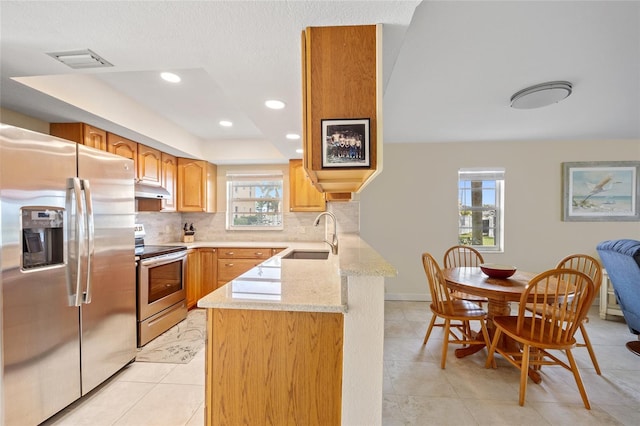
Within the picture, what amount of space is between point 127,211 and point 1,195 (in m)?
0.84

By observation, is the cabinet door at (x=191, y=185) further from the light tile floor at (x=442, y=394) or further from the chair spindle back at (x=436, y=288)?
the chair spindle back at (x=436, y=288)

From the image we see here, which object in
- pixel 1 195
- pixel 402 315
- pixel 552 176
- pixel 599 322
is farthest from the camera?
pixel 552 176

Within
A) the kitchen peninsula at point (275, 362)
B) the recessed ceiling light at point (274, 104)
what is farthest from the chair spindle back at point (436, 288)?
the recessed ceiling light at point (274, 104)

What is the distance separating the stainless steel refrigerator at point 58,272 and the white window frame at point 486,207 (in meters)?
4.26

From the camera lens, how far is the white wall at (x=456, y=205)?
3844 millimetres

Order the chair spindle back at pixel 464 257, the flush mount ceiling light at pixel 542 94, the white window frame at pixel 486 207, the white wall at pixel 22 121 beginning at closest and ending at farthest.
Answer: the white wall at pixel 22 121 → the flush mount ceiling light at pixel 542 94 → the chair spindle back at pixel 464 257 → the white window frame at pixel 486 207

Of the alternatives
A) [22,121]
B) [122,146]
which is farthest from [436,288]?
[22,121]

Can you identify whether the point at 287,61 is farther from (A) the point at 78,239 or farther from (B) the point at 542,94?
(B) the point at 542,94

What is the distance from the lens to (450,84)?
2.28m

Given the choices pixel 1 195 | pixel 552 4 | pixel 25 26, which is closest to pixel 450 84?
pixel 552 4

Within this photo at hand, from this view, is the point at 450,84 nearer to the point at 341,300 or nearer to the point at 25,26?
the point at 341,300

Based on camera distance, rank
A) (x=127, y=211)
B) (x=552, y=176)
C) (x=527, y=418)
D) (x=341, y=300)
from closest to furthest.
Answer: (x=341, y=300), (x=527, y=418), (x=127, y=211), (x=552, y=176)

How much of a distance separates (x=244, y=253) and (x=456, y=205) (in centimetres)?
320

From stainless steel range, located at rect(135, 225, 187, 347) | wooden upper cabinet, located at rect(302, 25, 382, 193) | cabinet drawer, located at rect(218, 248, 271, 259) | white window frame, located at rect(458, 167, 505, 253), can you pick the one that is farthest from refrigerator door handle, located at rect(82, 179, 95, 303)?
white window frame, located at rect(458, 167, 505, 253)
